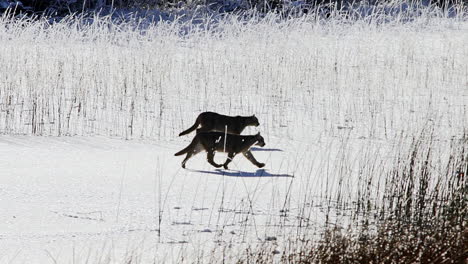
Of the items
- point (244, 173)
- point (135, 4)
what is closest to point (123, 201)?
point (244, 173)

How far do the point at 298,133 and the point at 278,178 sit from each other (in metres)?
2.71

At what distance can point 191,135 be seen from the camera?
348 inches

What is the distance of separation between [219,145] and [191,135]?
1908 mm

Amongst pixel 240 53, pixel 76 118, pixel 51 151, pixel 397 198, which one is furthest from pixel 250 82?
pixel 397 198

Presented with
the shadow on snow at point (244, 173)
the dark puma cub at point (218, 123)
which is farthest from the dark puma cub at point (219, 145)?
the dark puma cub at point (218, 123)

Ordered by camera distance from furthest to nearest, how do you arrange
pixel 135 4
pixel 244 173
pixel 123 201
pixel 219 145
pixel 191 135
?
1. pixel 135 4
2. pixel 191 135
3. pixel 219 145
4. pixel 244 173
5. pixel 123 201

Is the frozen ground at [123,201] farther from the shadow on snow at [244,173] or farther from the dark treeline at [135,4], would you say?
the dark treeline at [135,4]

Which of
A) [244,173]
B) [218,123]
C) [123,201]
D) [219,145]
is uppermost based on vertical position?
[218,123]

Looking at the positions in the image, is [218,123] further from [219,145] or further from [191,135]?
[219,145]

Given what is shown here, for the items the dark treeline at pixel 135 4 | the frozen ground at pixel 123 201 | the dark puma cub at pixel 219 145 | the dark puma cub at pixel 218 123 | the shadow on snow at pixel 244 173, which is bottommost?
the frozen ground at pixel 123 201

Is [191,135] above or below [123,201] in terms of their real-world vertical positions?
above

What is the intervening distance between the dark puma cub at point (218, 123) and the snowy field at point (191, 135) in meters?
0.35

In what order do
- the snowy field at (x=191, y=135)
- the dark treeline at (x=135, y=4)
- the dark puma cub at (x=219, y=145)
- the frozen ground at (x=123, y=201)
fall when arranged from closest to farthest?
the frozen ground at (x=123, y=201) < the snowy field at (x=191, y=135) < the dark puma cub at (x=219, y=145) < the dark treeline at (x=135, y=4)

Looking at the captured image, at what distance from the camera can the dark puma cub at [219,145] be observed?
6.89 m
